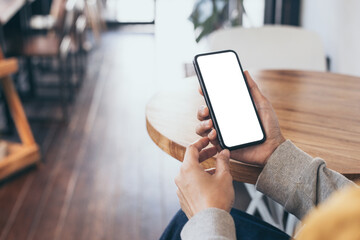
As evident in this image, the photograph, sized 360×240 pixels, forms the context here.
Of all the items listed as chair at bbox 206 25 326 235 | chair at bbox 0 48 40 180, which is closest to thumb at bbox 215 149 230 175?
chair at bbox 206 25 326 235

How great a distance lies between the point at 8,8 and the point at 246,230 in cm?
233

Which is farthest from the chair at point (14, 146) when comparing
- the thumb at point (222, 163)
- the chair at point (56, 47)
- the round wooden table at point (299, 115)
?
the thumb at point (222, 163)

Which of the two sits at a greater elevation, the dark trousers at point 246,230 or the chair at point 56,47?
the dark trousers at point 246,230

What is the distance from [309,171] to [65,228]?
125 cm

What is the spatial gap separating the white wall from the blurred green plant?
0.47 metres

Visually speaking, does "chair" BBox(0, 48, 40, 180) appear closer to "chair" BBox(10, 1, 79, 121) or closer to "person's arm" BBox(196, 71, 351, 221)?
"chair" BBox(10, 1, 79, 121)

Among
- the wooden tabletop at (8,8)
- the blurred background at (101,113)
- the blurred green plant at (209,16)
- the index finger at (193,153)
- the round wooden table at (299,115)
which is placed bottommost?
the blurred background at (101,113)

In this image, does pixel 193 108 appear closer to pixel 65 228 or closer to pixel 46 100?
pixel 65 228

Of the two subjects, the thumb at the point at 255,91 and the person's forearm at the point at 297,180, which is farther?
the thumb at the point at 255,91

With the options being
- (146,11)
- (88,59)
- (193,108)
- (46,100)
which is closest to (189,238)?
(193,108)

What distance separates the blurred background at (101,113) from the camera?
1.68 metres

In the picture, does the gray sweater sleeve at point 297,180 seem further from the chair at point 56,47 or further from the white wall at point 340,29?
the chair at point 56,47

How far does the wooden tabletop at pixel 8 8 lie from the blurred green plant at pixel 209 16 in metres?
1.12

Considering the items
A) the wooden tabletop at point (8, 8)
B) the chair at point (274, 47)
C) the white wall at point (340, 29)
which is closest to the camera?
the chair at point (274, 47)
